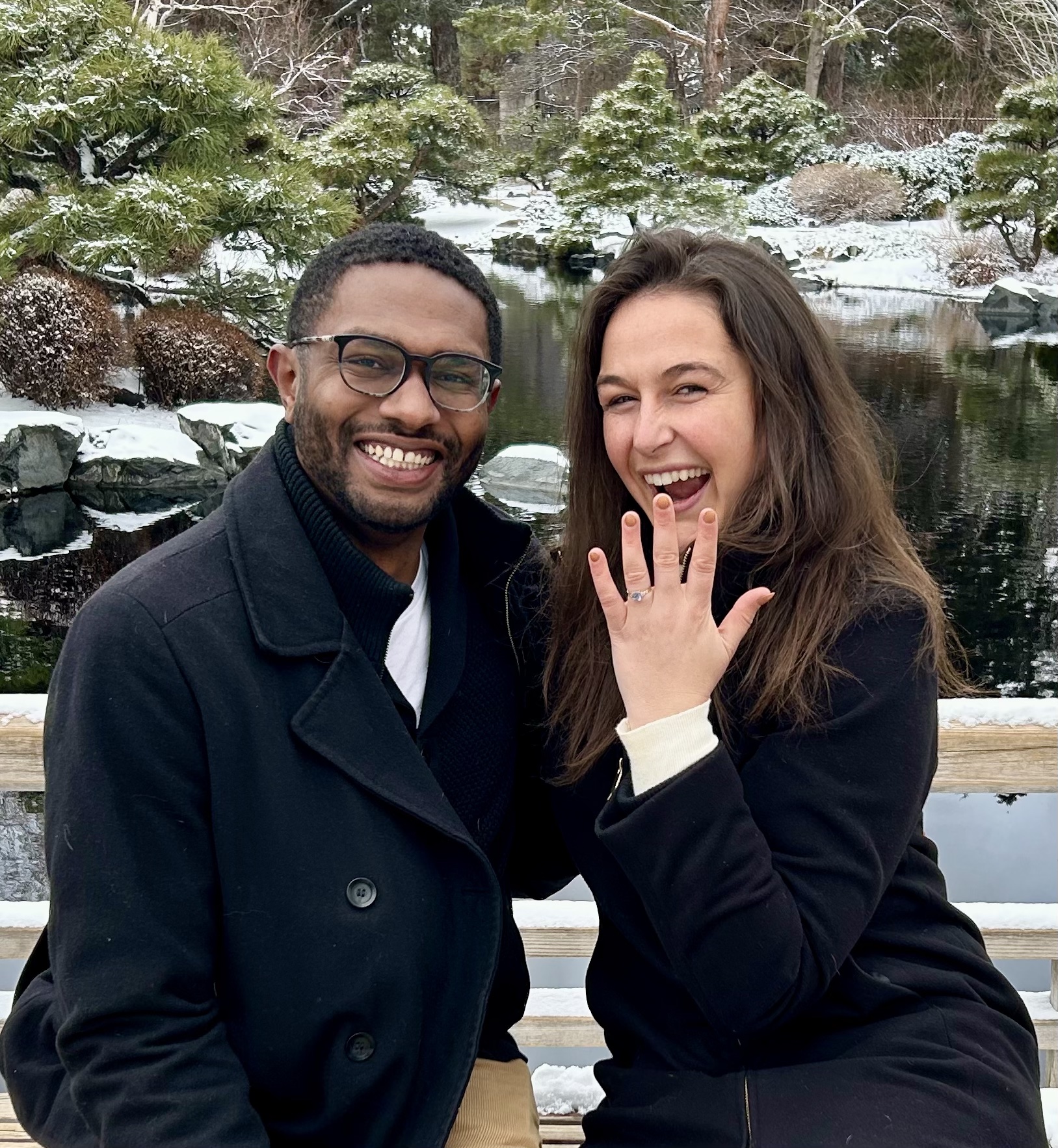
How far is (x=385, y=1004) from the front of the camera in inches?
31.2

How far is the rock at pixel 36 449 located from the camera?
587 centimetres

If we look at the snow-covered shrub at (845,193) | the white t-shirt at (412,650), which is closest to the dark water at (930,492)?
the white t-shirt at (412,650)

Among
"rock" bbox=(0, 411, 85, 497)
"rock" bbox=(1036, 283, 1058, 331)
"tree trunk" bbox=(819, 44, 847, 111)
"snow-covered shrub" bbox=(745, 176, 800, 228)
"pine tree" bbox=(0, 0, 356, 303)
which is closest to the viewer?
"rock" bbox=(0, 411, 85, 497)

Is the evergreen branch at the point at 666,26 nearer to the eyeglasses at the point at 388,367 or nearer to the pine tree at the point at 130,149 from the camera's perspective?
the pine tree at the point at 130,149

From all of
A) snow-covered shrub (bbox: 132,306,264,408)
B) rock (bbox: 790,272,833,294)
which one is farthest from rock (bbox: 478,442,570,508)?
rock (bbox: 790,272,833,294)

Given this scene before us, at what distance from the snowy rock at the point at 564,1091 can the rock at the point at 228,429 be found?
5071 mm

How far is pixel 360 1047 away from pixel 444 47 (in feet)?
30.1

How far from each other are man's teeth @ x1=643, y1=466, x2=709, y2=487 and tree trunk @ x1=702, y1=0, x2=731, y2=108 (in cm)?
902

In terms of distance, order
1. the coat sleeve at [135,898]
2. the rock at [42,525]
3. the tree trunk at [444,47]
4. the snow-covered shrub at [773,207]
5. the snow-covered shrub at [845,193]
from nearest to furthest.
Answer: the coat sleeve at [135,898] < the rock at [42,525] < the tree trunk at [444,47] < the snow-covered shrub at [845,193] < the snow-covered shrub at [773,207]

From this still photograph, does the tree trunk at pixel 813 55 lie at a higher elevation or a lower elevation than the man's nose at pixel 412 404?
higher

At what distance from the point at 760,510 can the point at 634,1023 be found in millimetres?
426

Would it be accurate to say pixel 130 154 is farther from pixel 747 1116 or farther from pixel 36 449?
pixel 747 1116

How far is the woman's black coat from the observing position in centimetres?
74

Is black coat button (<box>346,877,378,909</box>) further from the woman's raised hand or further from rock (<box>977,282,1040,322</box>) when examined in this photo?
rock (<box>977,282,1040,322</box>)
